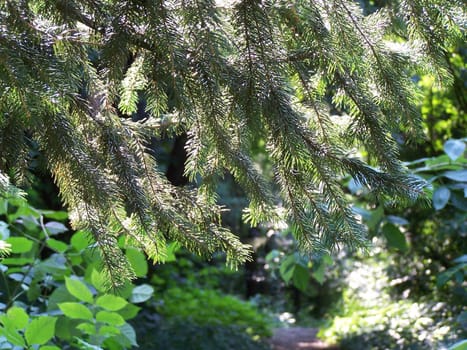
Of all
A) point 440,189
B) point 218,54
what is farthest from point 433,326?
point 218,54

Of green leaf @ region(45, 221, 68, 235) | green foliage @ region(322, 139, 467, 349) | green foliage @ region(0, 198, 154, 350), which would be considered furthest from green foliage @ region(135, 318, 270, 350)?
green leaf @ region(45, 221, 68, 235)

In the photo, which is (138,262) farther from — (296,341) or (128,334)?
(296,341)

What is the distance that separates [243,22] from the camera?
4.06ft

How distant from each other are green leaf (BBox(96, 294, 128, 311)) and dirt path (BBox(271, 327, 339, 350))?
19.3 feet

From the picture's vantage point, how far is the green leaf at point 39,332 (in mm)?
1832

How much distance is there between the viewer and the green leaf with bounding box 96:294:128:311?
2.01 metres

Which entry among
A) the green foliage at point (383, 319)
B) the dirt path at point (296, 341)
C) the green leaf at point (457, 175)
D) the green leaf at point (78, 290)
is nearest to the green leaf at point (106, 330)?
the green leaf at point (78, 290)

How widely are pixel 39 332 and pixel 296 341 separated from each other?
7432 mm

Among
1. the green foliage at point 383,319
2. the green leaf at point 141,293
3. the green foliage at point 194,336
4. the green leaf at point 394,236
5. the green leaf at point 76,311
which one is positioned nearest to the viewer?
the green leaf at point 76,311

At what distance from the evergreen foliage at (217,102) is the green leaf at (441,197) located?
1365 mm

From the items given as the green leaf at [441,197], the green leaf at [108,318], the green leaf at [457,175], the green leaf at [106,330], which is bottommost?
the green leaf at [106,330]

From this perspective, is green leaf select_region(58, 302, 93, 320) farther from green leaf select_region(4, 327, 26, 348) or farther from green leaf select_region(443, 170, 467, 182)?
green leaf select_region(443, 170, 467, 182)

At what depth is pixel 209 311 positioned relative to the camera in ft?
22.3

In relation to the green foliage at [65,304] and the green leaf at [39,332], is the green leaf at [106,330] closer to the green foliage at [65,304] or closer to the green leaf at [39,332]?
the green foliage at [65,304]
